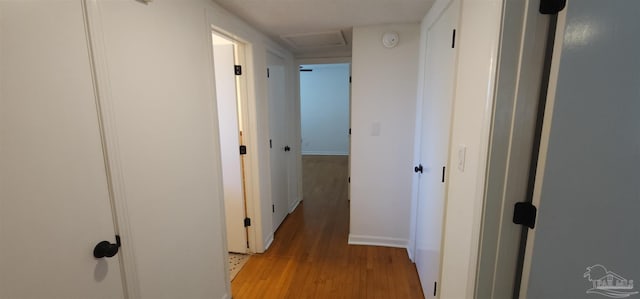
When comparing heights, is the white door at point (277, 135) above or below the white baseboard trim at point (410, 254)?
above

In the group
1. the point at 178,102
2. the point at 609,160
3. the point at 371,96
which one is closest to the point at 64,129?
the point at 178,102

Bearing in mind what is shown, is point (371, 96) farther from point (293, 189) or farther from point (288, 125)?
point (293, 189)

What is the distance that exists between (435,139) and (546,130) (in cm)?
92

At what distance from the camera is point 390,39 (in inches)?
88.0

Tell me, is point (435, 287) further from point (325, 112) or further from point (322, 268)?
point (325, 112)

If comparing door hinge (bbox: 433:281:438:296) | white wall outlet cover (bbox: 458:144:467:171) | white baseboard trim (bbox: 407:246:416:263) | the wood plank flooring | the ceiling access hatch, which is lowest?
the wood plank flooring

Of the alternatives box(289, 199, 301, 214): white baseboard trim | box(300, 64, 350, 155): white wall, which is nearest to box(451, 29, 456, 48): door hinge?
box(289, 199, 301, 214): white baseboard trim

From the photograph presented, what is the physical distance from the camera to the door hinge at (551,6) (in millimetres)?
763

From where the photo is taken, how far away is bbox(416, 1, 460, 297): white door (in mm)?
1482

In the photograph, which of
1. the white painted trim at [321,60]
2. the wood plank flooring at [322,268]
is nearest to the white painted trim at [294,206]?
the wood plank flooring at [322,268]

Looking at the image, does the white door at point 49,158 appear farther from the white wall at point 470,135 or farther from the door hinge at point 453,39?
the door hinge at point 453,39

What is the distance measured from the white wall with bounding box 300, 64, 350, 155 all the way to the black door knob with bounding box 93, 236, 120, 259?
19.7ft

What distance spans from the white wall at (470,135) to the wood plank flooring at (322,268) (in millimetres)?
715

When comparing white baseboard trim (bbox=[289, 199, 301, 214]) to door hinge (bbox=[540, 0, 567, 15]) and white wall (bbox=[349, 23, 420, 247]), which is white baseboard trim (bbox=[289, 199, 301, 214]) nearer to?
white wall (bbox=[349, 23, 420, 247])
